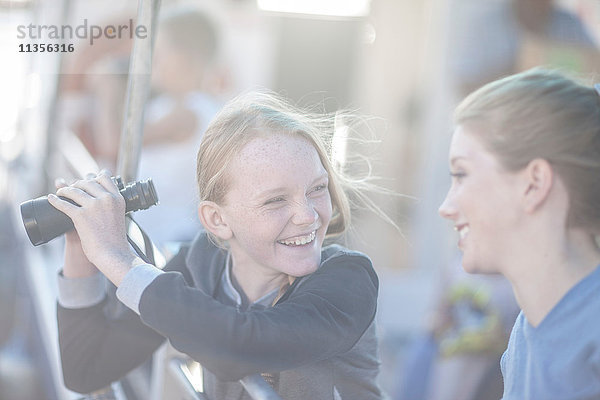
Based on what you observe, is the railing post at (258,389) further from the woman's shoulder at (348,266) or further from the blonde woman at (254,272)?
the woman's shoulder at (348,266)

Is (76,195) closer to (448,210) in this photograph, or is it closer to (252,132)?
(252,132)

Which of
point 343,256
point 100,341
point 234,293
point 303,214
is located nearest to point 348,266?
point 343,256

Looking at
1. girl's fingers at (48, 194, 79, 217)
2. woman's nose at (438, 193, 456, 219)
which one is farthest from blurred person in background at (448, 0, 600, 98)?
girl's fingers at (48, 194, 79, 217)

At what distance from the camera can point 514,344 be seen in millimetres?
1125

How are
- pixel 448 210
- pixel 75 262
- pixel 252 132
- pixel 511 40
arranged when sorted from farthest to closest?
pixel 511 40
pixel 75 262
pixel 252 132
pixel 448 210

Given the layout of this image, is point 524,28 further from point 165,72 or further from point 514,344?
point 514,344

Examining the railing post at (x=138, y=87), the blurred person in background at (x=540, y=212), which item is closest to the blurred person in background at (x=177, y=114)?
the railing post at (x=138, y=87)

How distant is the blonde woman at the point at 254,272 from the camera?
105cm

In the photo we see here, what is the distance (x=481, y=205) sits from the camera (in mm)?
1067

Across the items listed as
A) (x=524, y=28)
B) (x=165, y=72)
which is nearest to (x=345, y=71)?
(x=524, y=28)

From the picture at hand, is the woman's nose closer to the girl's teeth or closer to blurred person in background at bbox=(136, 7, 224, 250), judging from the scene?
the girl's teeth

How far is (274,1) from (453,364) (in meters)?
3.55

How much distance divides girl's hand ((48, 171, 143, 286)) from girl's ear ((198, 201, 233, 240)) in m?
0.16

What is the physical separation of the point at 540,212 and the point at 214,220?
0.56 meters
